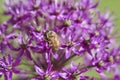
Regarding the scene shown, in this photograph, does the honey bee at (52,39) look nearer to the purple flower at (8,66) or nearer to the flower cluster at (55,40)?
the flower cluster at (55,40)

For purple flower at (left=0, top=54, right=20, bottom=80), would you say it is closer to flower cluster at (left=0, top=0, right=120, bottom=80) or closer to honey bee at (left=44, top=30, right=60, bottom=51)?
flower cluster at (left=0, top=0, right=120, bottom=80)

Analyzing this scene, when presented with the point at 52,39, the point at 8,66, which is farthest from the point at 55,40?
the point at 8,66

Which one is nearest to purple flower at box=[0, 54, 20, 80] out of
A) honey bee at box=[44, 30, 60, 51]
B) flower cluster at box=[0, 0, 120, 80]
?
flower cluster at box=[0, 0, 120, 80]

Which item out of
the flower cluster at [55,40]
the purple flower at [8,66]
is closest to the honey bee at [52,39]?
the flower cluster at [55,40]

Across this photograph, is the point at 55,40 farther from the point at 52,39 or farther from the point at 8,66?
the point at 8,66

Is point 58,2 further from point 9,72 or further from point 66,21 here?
point 9,72

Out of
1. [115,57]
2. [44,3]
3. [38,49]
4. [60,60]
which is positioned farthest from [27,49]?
[115,57]

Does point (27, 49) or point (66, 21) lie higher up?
point (66, 21)

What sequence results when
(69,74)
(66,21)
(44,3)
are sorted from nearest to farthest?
1. (69,74)
2. (66,21)
3. (44,3)
